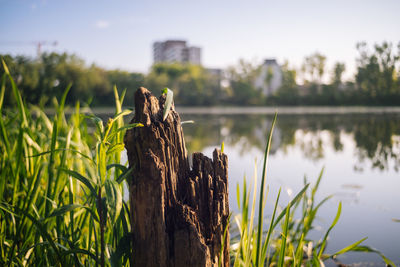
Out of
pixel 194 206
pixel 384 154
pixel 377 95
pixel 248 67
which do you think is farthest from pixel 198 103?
pixel 194 206

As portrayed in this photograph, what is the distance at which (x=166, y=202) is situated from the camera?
2.50 feet

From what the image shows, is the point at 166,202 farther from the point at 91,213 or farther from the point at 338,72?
the point at 338,72

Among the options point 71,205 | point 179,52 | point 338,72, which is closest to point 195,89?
point 338,72

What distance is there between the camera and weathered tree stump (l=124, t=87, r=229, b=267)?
0.72 meters

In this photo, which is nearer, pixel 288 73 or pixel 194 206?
pixel 194 206

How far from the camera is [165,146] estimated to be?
77cm

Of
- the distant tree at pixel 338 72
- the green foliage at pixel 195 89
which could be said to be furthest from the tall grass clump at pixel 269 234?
A: the distant tree at pixel 338 72

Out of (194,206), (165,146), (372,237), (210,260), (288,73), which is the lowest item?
(372,237)

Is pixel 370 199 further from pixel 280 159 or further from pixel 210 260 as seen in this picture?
pixel 210 260

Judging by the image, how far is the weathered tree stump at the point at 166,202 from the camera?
2.37 feet

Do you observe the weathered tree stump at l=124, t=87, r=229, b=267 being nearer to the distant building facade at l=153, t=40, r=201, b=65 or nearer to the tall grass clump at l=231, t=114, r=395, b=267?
the tall grass clump at l=231, t=114, r=395, b=267

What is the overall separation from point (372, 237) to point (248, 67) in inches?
1139

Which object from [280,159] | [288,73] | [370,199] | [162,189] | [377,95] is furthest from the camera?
[288,73]

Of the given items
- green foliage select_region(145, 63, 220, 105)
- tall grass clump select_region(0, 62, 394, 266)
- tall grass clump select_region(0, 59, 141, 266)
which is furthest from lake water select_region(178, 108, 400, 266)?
green foliage select_region(145, 63, 220, 105)
